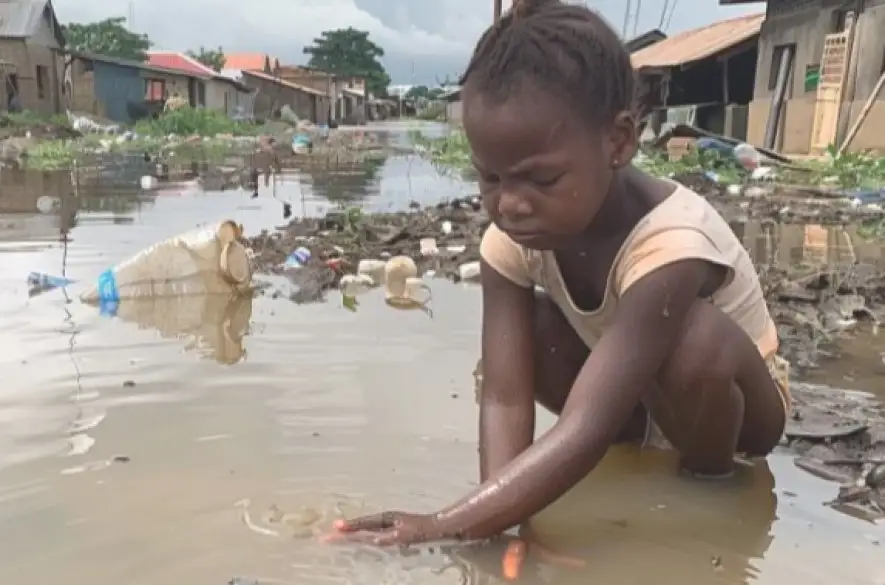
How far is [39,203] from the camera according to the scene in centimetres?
848

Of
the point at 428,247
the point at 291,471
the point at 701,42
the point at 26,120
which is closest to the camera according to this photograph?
the point at 291,471

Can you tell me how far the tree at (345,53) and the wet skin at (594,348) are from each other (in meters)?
72.7

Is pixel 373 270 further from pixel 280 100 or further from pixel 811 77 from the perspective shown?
pixel 280 100

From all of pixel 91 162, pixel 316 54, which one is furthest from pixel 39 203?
pixel 316 54

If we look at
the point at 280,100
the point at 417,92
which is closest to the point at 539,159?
the point at 280,100

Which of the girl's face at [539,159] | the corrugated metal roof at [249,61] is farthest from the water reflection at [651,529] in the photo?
the corrugated metal roof at [249,61]

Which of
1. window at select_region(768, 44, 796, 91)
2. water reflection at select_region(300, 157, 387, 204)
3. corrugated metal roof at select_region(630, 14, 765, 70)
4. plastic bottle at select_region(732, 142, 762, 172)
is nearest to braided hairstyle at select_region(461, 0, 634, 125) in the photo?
water reflection at select_region(300, 157, 387, 204)

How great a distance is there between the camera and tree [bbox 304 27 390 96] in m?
73.9

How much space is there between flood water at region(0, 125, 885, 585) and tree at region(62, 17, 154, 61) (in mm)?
47869

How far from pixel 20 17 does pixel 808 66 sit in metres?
22.2

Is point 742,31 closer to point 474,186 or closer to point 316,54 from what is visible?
point 474,186

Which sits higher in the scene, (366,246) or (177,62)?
(177,62)

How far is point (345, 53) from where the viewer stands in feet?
244

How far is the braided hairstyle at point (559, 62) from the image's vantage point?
167 centimetres
